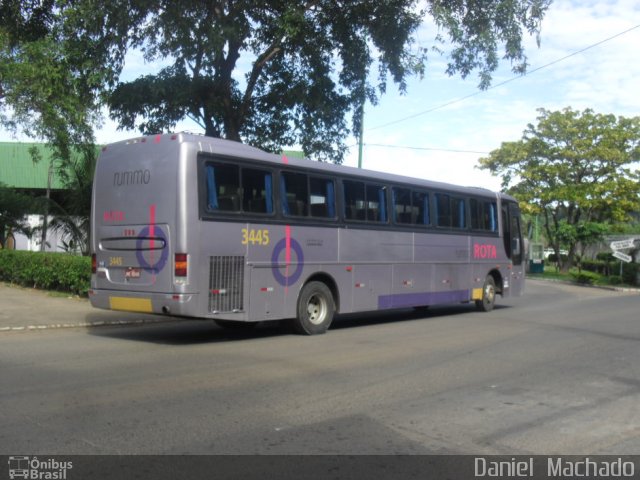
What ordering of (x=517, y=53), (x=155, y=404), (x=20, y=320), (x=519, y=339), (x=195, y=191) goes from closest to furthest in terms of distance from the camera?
1. (x=155, y=404)
2. (x=195, y=191)
3. (x=519, y=339)
4. (x=20, y=320)
5. (x=517, y=53)

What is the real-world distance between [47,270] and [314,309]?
8.97 m

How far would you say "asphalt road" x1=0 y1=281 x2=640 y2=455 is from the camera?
5535 millimetres

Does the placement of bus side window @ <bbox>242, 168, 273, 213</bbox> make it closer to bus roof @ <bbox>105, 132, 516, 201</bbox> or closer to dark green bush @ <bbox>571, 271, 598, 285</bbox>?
bus roof @ <bbox>105, 132, 516, 201</bbox>

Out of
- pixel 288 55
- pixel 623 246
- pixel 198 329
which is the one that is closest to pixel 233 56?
pixel 288 55

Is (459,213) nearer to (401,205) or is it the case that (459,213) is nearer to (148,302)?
(401,205)

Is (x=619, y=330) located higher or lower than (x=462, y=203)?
lower

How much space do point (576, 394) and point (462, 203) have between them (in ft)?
30.8

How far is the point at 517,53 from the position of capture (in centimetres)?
1498

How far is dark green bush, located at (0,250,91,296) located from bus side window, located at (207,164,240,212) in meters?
7.05

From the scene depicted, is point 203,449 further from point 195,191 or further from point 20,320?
point 20,320

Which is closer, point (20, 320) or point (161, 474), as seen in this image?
point (161, 474)

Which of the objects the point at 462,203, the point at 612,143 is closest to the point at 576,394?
the point at 462,203

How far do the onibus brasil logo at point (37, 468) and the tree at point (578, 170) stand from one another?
35.4 m

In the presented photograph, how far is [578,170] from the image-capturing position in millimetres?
37781
